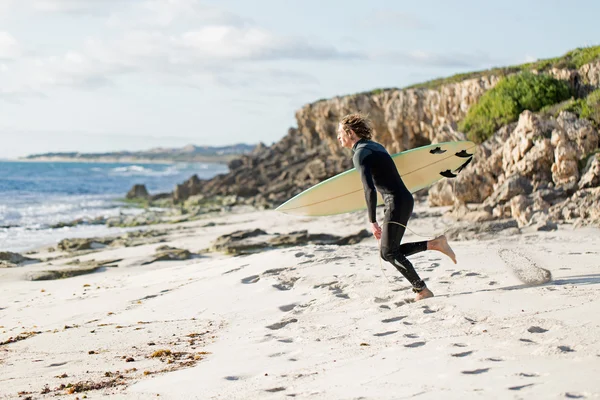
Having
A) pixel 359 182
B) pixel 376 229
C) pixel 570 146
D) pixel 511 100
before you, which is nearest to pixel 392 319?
pixel 376 229

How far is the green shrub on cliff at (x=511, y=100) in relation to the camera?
14.9 m

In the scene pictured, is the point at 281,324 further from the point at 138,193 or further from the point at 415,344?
the point at 138,193

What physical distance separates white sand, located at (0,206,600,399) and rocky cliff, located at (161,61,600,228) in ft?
11.4

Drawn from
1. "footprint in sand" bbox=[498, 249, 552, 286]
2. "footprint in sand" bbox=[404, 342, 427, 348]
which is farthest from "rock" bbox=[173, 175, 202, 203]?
"footprint in sand" bbox=[404, 342, 427, 348]

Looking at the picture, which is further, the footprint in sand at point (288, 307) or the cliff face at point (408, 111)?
the cliff face at point (408, 111)

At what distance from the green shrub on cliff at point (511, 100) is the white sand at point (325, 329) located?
719 cm

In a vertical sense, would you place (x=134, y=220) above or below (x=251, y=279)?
below

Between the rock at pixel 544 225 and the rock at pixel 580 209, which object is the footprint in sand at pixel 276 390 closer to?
the rock at pixel 544 225

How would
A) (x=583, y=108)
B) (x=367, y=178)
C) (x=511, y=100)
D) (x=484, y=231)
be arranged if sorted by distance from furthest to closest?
(x=511, y=100)
(x=583, y=108)
(x=484, y=231)
(x=367, y=178)

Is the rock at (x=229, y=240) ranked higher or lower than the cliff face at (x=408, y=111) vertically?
lower

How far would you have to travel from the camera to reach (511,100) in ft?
50.4

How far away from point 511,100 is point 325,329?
39.1 ft

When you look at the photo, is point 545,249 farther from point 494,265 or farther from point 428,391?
point 428,391

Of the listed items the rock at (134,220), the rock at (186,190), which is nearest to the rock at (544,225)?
the rock at (134,220)
